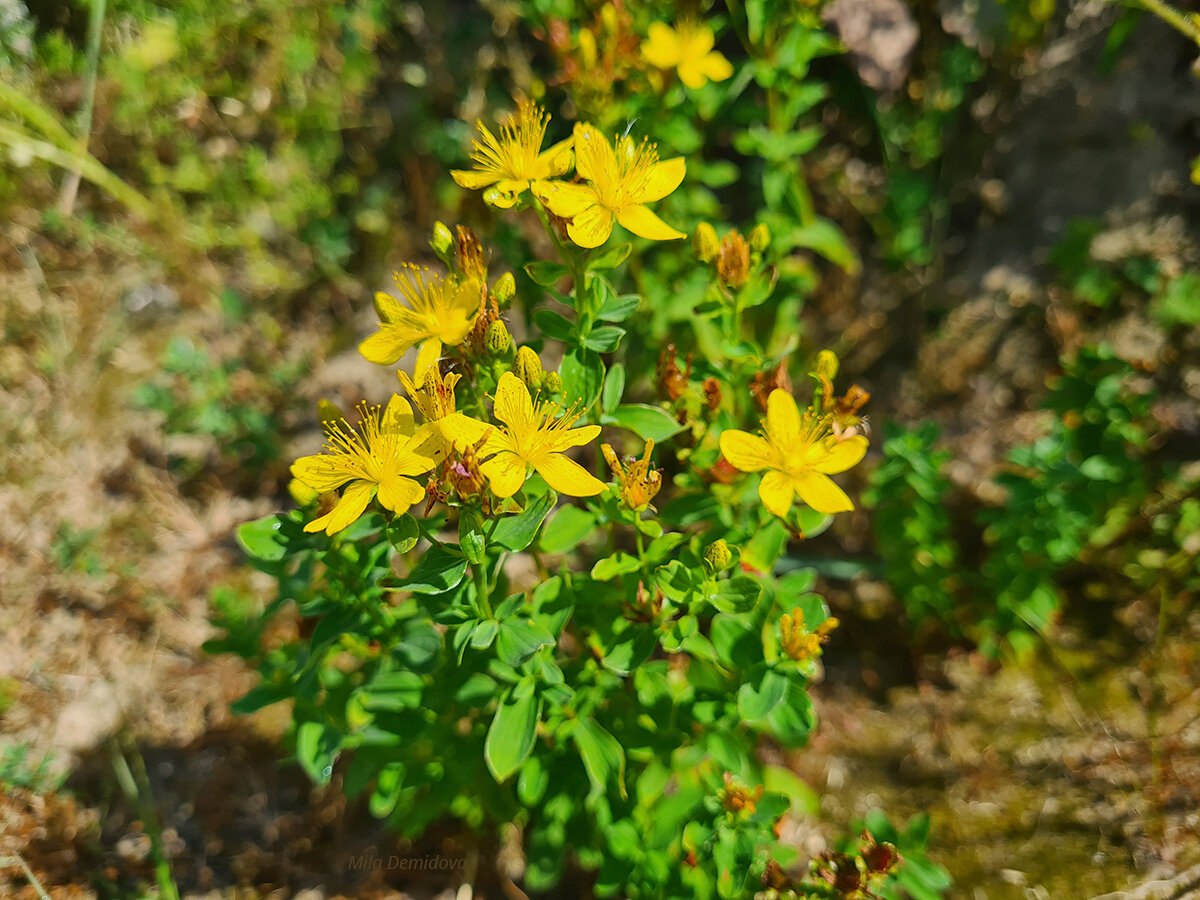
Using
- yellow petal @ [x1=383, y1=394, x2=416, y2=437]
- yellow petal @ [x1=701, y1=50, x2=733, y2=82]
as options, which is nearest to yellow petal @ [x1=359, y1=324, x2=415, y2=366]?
yellow petal @ [x1=383, y1=394, x2=416, y2=437]

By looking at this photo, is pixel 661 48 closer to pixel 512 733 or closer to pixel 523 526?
pixel 523 526

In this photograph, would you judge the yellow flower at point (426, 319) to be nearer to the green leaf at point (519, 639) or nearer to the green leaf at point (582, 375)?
the green leaf at point (582, 375)

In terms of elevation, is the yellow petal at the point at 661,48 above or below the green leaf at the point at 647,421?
above

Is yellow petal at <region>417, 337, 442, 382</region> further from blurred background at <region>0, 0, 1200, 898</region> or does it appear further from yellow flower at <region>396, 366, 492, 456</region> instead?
blurred background at <region>0, 0, 1200, 898</region>

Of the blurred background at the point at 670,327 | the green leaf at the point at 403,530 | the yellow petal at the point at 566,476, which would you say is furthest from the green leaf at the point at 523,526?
the blurred background at the point at 670,327

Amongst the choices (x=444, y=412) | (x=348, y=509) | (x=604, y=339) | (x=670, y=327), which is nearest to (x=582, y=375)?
(x=604, y=339)

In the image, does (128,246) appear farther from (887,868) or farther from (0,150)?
(887,868)
